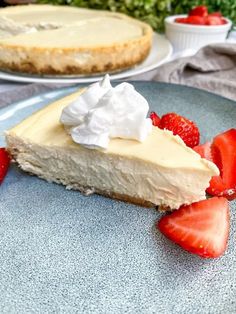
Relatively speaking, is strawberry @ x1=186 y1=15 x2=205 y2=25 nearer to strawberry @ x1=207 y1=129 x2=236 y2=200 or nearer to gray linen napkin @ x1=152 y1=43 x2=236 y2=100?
gray linen napkin @ x1=152 y1=43 x2=236 y2=100

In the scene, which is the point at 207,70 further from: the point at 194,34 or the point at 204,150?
the point at 204,150

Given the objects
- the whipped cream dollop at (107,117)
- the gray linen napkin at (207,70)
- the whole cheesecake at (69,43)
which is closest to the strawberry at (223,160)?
the whipped cream dollop at (107,117)

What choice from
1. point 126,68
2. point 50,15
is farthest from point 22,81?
point 50,15

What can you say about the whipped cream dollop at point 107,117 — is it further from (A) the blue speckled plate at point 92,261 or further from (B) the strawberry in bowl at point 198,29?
(B) the strawberry in bowl at point 198,29

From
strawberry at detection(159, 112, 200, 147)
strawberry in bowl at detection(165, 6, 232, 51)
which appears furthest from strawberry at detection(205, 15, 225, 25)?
strawberry at detection(159, 112, 200, 147)

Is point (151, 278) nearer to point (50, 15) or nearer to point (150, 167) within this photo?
point (150, 167)

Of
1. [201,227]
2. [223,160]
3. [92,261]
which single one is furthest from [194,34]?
[92,261]
